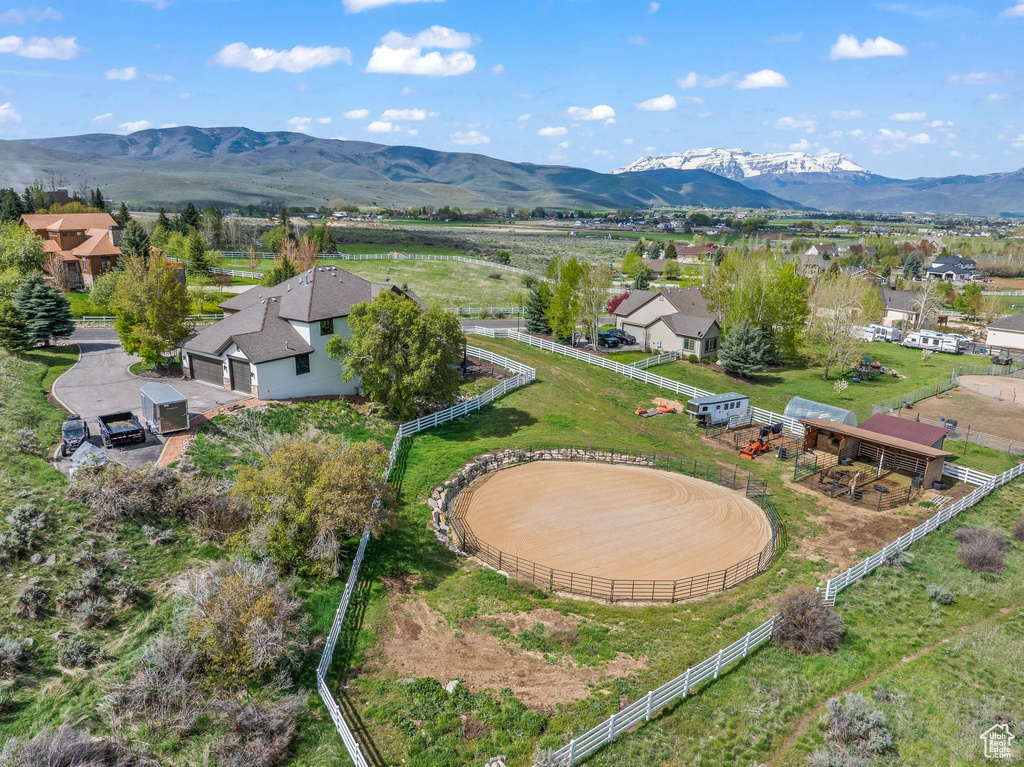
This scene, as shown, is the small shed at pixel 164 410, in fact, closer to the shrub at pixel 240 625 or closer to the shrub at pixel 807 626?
the shrub at pixel 240 625

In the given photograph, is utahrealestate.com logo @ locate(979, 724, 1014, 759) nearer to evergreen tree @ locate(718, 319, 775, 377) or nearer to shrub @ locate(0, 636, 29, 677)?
shrub @ locate(0, 636, 29, 677)

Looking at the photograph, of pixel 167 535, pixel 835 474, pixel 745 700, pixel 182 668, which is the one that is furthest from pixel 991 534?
pixel 167 535

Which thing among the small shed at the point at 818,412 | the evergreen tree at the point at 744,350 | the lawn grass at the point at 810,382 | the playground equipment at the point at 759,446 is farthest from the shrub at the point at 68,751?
the evergreen tree at the point at 744,350

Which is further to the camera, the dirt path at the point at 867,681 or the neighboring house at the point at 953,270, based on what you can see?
the neighboring house at the point at 953,270

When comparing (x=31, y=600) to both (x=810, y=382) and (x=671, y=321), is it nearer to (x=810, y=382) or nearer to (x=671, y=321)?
(x=671, y=321)

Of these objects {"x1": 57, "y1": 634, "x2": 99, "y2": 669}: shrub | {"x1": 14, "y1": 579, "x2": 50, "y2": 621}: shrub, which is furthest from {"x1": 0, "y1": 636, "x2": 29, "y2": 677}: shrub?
{"x1": 14, "y1": 579, "x2": 50, "y2": 621}: shrub
